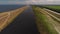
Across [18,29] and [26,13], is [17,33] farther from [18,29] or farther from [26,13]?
[26,13]

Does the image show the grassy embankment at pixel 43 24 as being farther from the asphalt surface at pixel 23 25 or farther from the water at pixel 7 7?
the water at pixel 7 7

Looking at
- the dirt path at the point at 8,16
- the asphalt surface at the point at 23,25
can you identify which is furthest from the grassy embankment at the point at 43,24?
the dirt path at the point at 8,16

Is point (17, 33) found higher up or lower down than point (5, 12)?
lower down

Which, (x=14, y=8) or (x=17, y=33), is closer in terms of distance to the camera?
(x=17, y=33)

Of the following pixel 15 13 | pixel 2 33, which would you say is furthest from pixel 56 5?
pixel 2 33

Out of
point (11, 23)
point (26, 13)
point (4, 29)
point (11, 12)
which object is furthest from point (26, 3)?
point (4, 29)

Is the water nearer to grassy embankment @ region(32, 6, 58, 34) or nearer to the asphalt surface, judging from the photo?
the asphalt surface

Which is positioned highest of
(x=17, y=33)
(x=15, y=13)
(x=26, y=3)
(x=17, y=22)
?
(x=26, y=3)

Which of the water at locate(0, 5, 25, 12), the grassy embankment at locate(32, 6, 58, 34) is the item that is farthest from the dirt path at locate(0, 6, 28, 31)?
the grassy embankment at locate(32, 6, 58, 34)
